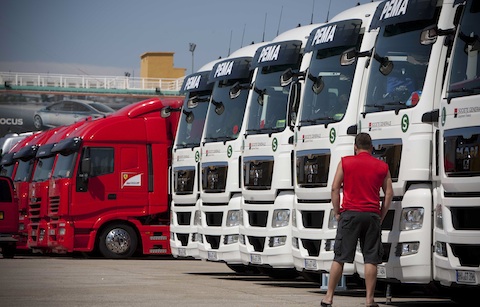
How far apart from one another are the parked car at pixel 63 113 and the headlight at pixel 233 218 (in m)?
31.9

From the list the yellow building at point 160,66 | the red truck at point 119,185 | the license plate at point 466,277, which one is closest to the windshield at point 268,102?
the license plate at point 466,277

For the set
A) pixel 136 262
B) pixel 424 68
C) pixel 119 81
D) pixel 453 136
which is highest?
pixel 119 81

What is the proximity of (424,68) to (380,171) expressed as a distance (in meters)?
1.23

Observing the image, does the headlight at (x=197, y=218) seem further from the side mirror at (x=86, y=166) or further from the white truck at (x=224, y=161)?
the side mirror at (x=86, y=166)

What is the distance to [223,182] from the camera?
17.9 meters

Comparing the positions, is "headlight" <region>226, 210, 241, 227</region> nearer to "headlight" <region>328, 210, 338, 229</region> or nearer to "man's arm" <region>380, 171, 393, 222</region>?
"headlight" <region>328, 210, 338, 229</region>

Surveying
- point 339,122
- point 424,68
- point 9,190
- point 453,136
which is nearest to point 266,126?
point 339,122

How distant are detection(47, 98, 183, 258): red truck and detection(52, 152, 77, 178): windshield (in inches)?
1.5

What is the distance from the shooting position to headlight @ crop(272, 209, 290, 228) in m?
15.6

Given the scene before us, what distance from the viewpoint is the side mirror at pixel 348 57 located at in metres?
13.6

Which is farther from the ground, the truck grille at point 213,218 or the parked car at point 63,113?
the parked car at point 63,113

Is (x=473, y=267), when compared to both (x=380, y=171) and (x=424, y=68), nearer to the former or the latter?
(x=380, y=171)

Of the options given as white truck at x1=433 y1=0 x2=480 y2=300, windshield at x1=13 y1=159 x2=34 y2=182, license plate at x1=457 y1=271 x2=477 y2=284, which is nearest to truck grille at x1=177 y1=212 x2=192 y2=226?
white truck at x1=433 y1=0 x2=480 y2=300

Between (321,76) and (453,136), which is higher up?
(321,76)
